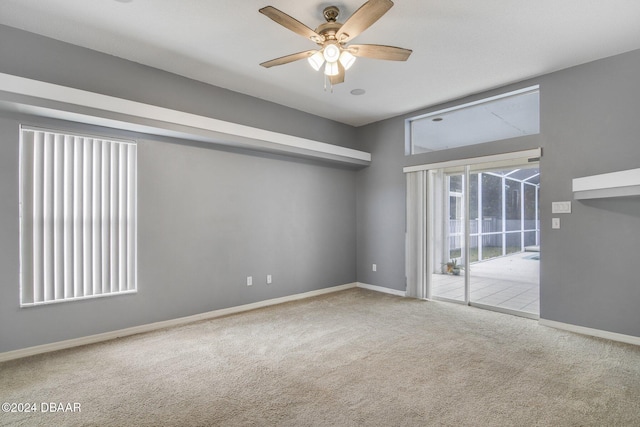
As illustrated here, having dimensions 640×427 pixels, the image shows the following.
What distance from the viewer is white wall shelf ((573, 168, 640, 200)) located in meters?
2.83

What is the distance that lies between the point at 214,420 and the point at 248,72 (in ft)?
11.3

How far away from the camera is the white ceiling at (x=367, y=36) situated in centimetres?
264

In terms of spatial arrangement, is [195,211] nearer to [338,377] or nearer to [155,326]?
[155,326]

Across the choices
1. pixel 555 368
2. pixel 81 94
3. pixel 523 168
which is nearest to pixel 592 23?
pixel 523 168

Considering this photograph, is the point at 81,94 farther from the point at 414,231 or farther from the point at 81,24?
the point at 414,231

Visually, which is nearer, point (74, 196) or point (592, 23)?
point (592, 23)

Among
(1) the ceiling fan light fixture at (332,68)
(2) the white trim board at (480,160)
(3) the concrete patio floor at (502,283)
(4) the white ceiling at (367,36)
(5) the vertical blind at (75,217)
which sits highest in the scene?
(4) the white ceiling at (367,36)

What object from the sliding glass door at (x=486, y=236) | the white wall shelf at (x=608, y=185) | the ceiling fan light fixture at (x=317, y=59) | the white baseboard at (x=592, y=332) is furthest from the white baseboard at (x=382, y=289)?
the ceiling fan light fixture at (x=317, y=59)

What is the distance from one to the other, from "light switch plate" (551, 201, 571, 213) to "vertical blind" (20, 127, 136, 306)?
489cm

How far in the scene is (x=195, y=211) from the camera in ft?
13.6

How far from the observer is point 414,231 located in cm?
529

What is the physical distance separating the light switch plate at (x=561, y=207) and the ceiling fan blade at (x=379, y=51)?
2.66 metres

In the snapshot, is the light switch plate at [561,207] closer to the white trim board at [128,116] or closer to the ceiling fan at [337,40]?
the ceiling fan at [337,40]

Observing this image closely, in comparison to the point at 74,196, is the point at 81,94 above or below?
above
